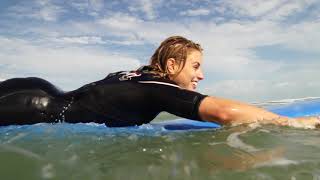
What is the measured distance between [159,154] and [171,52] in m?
1.60

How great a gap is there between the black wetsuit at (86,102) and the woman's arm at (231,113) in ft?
1.24

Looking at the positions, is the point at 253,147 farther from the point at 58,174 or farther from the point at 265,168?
the point at 58,174

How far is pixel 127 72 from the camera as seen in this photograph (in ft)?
12.0

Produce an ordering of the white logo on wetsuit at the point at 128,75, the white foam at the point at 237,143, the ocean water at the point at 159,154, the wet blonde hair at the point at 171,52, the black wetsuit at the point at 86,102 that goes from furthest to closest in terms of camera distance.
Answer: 1. the wet blonde hair at the point at 171,52
2. the white logo on wetsuit at the point at 128,75
3. the black wetsuit at the point at 86,102
4. the white foam at the point at 237,143
5. the ocean water at the point at 159,154

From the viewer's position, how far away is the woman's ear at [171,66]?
3826 mm

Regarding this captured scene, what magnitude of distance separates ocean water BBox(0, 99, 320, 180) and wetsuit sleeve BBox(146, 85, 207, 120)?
191mm

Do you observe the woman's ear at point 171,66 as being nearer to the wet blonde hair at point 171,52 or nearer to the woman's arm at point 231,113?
the wet blonde hair at point 171,52

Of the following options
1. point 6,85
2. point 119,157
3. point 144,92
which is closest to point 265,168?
point 119,157

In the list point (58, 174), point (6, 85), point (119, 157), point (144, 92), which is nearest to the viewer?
point (58, 174)

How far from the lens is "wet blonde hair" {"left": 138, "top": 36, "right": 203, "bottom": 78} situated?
3820 mm

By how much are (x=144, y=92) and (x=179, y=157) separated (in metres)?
1.11

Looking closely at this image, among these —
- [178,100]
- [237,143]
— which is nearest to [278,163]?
[237,143]

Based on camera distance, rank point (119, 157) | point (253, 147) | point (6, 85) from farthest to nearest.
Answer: point (6, 85), point (253, 147), point (119, 157)

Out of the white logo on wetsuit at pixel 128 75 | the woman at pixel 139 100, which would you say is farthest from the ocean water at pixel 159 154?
the white logo on wetsuit at pixel 128 75
